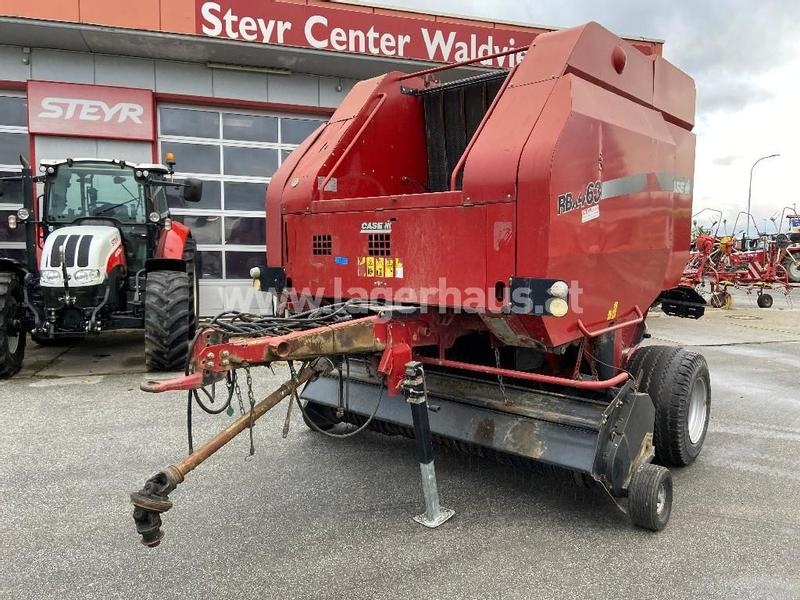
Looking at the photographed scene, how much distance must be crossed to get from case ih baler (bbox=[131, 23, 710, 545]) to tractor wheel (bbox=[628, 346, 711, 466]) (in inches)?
0.5

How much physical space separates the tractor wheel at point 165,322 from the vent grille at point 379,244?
3.32 m

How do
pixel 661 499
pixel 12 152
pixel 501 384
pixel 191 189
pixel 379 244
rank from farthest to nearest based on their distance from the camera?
pixel 12 152, pixel 191 189, pixel 379 244, pixel 501 384, pixel 661 499

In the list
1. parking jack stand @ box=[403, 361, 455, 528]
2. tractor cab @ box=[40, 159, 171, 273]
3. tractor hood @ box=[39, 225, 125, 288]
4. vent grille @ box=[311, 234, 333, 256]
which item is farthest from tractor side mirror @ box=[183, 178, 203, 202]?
parking jack stand @ box=[403, 361, 455, 528]

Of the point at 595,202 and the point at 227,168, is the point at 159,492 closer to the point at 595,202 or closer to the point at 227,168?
the point at 595,202

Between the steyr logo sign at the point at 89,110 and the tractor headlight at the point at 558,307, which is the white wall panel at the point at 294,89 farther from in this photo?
the tractor headlight at the point at 558,307

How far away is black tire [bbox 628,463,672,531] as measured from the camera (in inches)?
116

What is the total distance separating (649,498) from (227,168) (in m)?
8.81

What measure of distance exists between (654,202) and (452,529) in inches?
86.2

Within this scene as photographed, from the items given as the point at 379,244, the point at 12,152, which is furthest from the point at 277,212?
the point at 12,152

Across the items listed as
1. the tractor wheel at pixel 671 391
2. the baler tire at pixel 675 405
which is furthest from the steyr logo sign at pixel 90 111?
the baler tire at pixel 675 405

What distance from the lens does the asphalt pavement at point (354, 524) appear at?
8.47ft

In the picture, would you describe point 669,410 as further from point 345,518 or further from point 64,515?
point 64,515

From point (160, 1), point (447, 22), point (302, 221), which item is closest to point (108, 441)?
point (302, 221)

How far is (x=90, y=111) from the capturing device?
9164 mm
